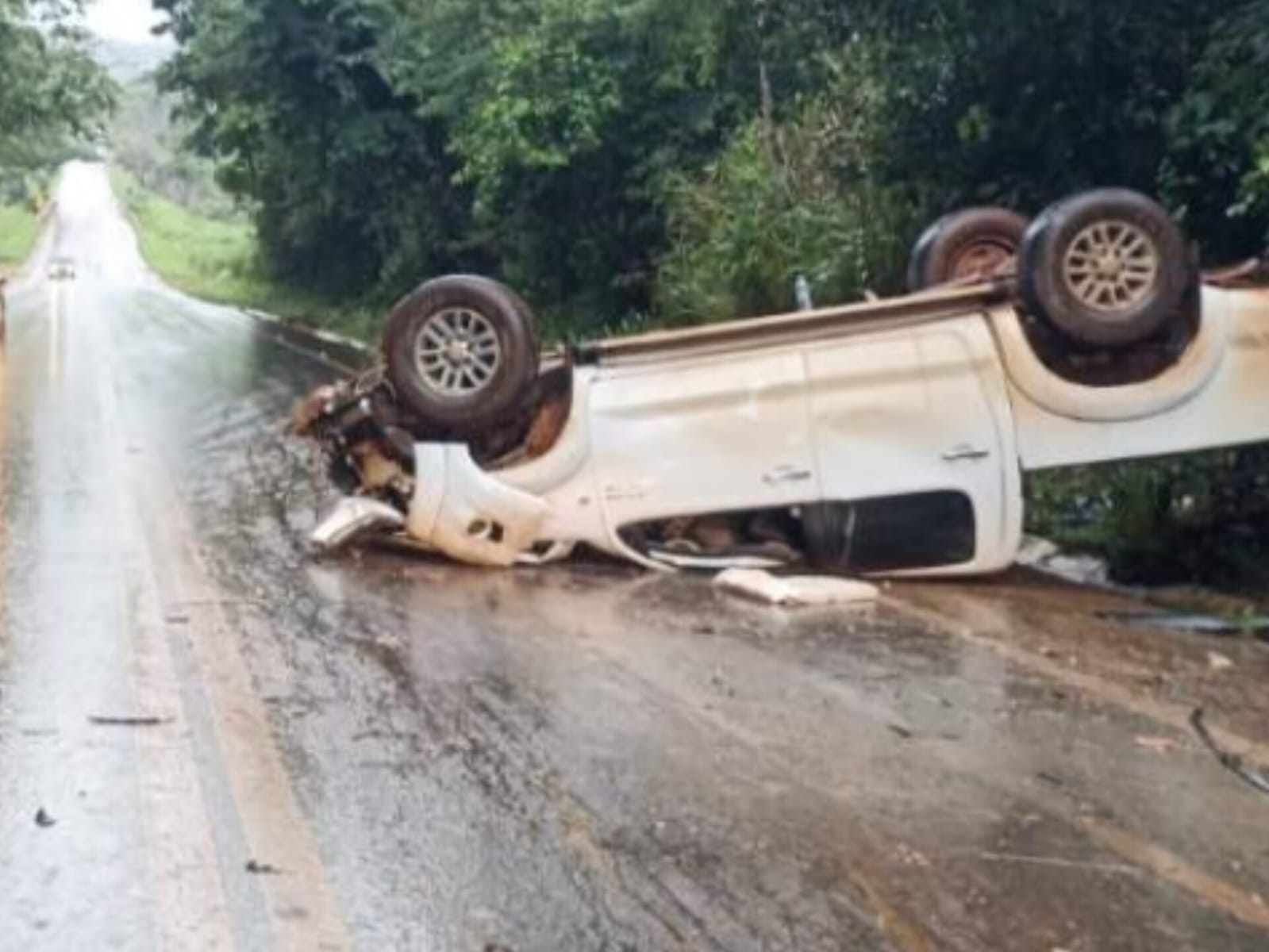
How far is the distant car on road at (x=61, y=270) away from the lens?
5303cm

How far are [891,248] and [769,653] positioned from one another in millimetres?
6761

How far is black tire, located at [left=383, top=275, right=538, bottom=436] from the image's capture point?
9156 mm

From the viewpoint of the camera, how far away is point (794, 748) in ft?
19.2

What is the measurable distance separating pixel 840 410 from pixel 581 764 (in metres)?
3.46

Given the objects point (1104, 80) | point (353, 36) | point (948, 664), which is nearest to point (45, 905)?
point (948, 664)

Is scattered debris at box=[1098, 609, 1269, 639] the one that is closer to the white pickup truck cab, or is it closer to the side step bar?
the white pickup truck cab

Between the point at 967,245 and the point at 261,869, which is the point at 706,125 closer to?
the point at 967,245

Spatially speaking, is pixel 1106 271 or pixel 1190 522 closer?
pixel 1106 271

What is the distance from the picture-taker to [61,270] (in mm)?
55344

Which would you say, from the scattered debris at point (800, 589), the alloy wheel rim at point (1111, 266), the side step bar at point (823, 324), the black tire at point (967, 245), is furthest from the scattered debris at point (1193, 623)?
the black tire at point (967, 245)

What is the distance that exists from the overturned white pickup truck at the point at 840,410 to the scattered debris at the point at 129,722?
305cm

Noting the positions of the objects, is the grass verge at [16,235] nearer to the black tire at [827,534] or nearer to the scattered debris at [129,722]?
the black tire at [827,534]

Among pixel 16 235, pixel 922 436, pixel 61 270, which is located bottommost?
pixel 61 270

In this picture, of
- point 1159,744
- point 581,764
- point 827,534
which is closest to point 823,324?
point 827,534
